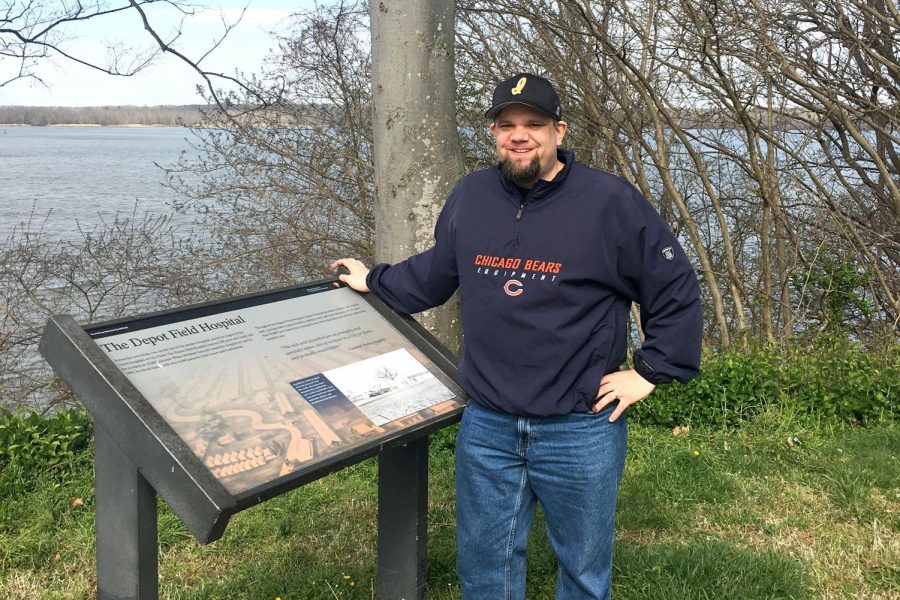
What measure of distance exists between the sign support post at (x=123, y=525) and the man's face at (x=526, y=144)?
4.52 feet

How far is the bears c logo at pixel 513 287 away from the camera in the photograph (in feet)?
8.57

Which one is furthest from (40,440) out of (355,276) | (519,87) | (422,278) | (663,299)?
(663,299)

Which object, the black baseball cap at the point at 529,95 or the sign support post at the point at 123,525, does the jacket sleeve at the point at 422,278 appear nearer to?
the black baseball cap at the point at 529,95

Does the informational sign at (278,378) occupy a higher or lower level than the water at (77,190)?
higher

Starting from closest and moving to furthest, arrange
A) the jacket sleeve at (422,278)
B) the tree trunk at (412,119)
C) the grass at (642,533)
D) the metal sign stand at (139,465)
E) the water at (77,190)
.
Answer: the metal sign stand at (139,465)
the jacket sleeve at (422,278)
the grass at (642,533)
the tree trunk at (412,119)
the water at (77,190)

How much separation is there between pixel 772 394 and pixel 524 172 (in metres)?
3.69

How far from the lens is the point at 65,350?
232 cm

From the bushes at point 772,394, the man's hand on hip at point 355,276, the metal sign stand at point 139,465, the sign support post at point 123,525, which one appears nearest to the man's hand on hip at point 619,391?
the metal sign stand at point 139,465

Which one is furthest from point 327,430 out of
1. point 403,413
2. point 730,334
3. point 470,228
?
point 730,334

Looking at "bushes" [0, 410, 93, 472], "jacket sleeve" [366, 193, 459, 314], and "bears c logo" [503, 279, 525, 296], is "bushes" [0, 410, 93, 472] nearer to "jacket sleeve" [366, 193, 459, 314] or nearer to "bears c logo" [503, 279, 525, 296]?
"jacket sleeve" [366, 193, 459, 314]

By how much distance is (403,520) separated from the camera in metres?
3.16

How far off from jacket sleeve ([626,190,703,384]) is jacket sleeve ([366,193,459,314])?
652mm

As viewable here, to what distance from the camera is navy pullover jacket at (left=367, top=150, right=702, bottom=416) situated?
101 inches

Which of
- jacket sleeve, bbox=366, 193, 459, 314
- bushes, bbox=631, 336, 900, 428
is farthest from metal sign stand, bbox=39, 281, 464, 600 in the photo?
bushes, bbox=631, 336, 900, 428
